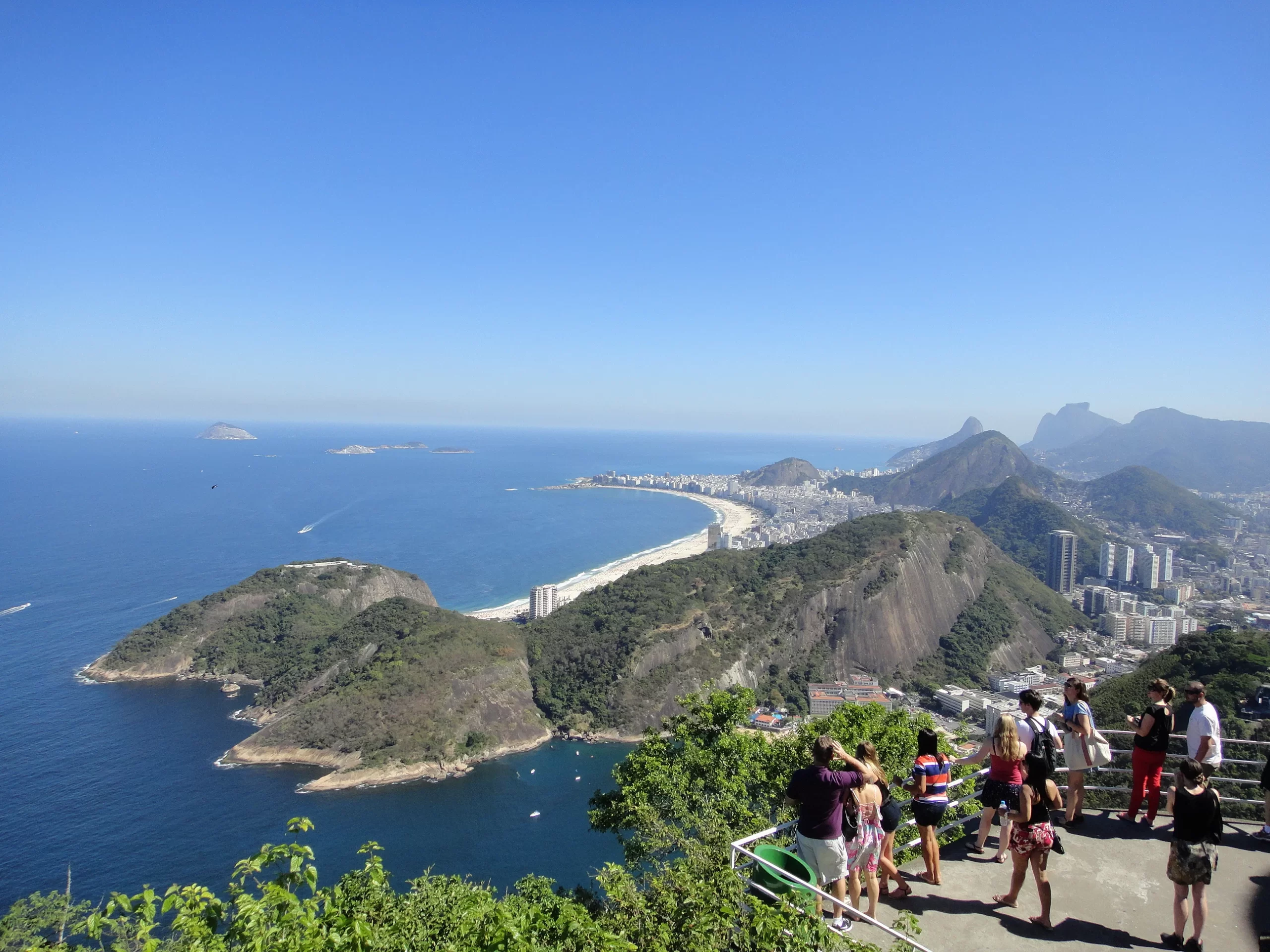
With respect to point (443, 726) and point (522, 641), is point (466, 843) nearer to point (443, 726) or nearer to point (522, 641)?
point (443, 726)

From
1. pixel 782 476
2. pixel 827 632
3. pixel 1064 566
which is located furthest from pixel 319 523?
pixel 782 476

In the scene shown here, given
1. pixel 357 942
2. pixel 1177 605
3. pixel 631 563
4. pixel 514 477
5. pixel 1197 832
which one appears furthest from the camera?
pixel 514 477

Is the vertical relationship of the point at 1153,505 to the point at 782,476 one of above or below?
below

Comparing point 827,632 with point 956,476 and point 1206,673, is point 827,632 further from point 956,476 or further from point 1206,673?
point 956,476

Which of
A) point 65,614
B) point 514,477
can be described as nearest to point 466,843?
point 65,614

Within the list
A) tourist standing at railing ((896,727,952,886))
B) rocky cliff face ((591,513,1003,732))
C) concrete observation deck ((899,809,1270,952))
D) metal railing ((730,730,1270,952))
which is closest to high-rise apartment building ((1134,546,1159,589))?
rocky cliff face ((591,513,1003,732))

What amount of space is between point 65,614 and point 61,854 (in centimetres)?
3043

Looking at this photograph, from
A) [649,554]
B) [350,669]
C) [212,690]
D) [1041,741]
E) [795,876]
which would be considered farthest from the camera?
[649,554]

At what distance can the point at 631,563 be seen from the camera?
6312 cm

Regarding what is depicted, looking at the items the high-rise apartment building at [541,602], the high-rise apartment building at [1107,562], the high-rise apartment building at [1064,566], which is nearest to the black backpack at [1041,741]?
the high-rise apartment building at [541,602]

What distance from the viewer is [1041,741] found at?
154 inches

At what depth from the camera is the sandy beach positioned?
49219 millimetres

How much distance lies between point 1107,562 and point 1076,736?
7272cm

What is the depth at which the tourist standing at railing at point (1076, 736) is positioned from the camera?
4320mm
